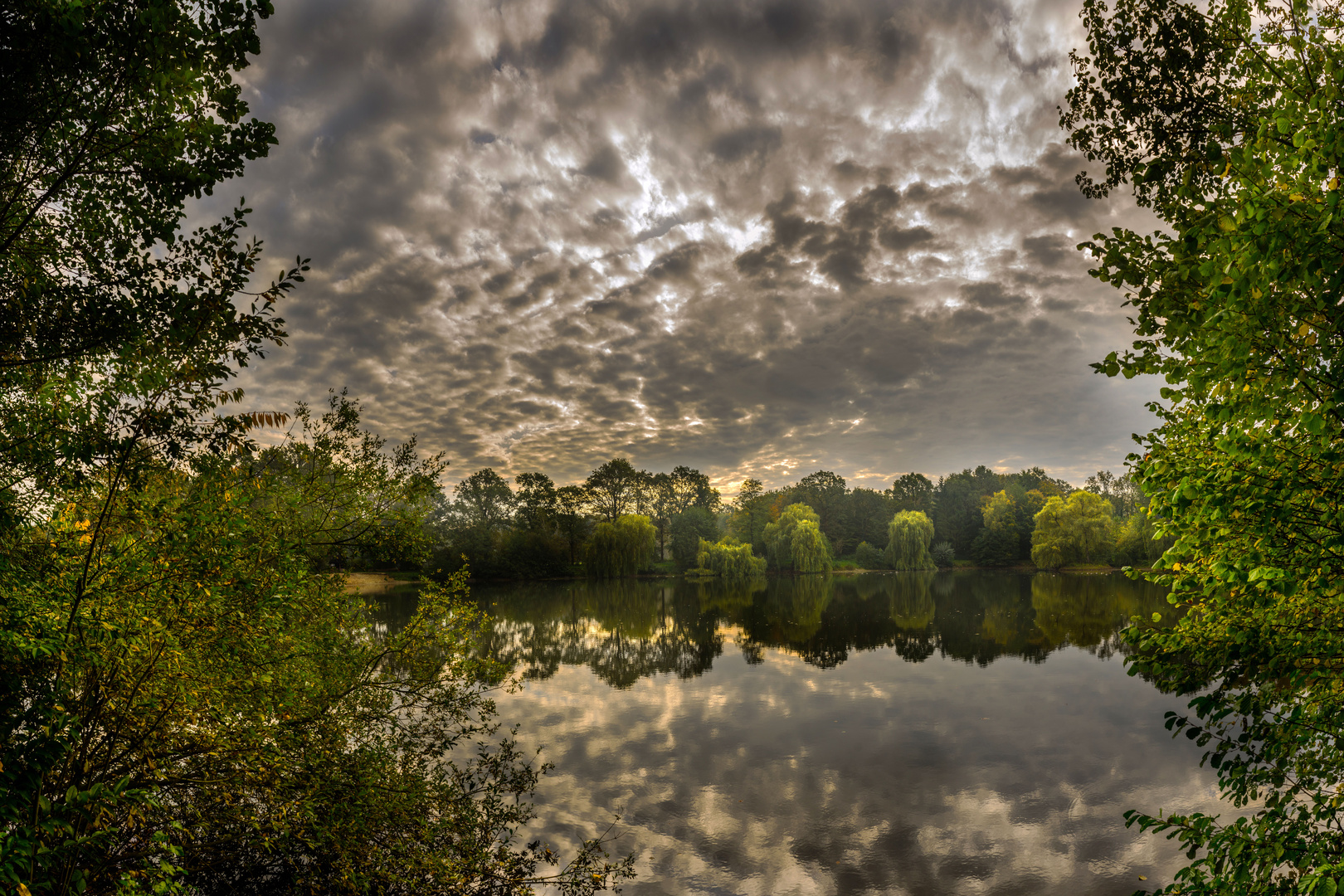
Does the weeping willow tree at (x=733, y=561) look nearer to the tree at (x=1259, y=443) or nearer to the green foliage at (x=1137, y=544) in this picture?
the green foliage at (x=1137, y=544)

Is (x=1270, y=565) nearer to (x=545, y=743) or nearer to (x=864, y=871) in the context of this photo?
(x=864, y=871)

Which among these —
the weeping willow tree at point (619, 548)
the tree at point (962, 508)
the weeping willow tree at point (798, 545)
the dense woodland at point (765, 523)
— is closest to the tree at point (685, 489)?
the dense woodland at point (765, 523)

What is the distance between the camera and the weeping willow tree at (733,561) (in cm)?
7719

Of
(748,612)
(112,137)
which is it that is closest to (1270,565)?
(112,137)

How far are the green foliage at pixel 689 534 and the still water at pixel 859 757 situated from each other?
170 feet

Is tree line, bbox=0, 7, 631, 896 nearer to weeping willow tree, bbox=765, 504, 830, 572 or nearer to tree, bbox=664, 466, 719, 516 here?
weeping willow tree, bbox=765, 504, 830, 572

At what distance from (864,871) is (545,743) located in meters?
9.46

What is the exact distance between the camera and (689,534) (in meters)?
86.3

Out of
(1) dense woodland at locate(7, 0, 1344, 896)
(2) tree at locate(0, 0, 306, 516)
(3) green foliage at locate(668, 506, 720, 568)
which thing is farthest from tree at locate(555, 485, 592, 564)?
(2) tree at locate(0, 0, 306, 516)

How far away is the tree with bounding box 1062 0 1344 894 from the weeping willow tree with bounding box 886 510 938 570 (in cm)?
8014

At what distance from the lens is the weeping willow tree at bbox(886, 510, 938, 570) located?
264 ft

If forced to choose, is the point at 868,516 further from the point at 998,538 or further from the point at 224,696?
the point at 224,696

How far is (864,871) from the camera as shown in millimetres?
10164

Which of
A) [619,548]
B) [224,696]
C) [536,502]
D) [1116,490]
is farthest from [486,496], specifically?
[1116,490]
